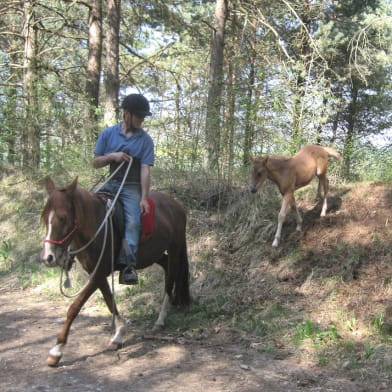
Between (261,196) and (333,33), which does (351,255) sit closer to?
(261,196)

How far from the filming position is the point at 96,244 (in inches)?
196

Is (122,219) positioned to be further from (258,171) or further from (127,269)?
(258,171)

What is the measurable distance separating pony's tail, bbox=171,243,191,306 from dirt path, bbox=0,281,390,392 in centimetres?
76

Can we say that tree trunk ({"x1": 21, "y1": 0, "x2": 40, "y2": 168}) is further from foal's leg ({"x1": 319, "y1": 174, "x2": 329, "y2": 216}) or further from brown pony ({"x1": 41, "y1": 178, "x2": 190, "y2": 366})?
foal's leg ({"x1": 319, "y1": 174, "x2": 329, "y2": 216})

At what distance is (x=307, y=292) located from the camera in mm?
6191

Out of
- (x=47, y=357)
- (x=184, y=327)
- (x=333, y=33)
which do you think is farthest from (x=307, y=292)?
(x=333, y=33)

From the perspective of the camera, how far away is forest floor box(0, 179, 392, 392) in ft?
14.3

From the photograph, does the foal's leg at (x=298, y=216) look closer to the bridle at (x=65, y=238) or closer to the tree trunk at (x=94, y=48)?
the bridle at (x=65, y=238)

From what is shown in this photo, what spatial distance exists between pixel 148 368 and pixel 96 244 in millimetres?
1473

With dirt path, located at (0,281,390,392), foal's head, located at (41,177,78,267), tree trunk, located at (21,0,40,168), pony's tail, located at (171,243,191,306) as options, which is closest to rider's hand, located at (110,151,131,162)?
foal's head, located at (41,177,78,267)

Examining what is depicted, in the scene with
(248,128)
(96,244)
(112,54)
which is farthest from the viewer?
(112,54)


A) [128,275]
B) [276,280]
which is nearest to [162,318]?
[128,275]

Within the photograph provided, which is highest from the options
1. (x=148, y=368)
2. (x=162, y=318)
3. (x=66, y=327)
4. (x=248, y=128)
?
(x=248, y=128)

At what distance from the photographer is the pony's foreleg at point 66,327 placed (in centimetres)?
466
